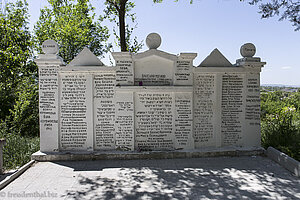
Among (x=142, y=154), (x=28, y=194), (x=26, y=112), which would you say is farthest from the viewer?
(x=26, y=112)

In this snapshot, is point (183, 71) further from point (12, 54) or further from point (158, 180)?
point (12, 54)

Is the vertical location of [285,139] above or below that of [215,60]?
below

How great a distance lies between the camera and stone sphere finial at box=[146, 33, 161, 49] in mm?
6449

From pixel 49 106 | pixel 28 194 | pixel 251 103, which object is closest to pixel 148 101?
pixel 49 106

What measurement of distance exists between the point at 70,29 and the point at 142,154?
32.6 ft

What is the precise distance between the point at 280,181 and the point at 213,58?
3793mm

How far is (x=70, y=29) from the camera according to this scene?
42.6ft

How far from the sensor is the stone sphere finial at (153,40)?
21.2 feet

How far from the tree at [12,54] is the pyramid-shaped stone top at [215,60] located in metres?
9.15

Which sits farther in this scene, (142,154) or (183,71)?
(183,71)

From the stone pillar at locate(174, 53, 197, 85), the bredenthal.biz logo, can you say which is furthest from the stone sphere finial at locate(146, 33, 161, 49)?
the bredenthal.biz logo

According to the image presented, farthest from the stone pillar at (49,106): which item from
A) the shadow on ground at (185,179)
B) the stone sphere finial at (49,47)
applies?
the shadow on ground at (185,179)

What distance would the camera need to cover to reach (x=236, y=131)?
22.4 ft

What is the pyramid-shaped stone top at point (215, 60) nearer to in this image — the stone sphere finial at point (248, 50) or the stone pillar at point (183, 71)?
the stone pillar at point (183, 71)
